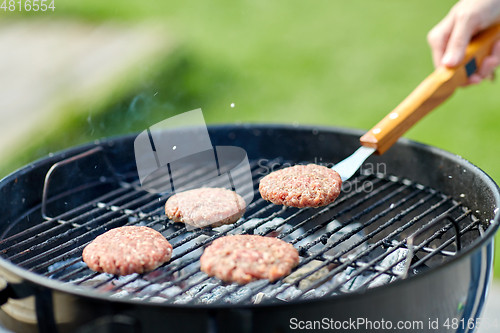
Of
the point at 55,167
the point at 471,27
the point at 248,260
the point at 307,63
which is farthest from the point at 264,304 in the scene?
the point at 307,63

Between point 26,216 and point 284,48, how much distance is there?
16.1ft

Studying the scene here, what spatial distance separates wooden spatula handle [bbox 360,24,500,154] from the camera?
1983 mm

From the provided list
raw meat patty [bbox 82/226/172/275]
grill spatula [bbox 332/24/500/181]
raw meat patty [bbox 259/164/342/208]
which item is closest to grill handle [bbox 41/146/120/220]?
raw meat patty [bbox 82/226/172/275]

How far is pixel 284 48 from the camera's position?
21.1ft

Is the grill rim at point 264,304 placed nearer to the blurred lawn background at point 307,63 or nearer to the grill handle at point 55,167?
the grill handle at point 55,167

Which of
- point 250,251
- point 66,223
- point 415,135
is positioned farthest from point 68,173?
point 415,135

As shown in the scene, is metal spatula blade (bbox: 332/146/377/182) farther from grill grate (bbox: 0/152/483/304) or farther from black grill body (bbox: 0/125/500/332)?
black grill body (bbox: 0/125/500/332)

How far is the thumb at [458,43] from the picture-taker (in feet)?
6.89

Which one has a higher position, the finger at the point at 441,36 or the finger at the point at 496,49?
the finger at the point at 441,36

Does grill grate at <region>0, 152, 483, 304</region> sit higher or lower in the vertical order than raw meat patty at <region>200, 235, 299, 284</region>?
lower

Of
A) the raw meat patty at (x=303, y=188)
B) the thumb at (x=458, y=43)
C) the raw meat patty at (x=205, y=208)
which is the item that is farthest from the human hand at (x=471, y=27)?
the raw meat patty at (x=205, y=208)

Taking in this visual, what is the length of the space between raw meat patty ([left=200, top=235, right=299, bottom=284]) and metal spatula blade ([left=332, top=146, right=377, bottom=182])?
0.53m

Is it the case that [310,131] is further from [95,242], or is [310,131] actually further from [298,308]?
[298,308]

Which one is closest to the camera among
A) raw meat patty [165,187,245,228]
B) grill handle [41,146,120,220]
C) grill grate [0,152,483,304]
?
grill grate [0,152,483,304]
